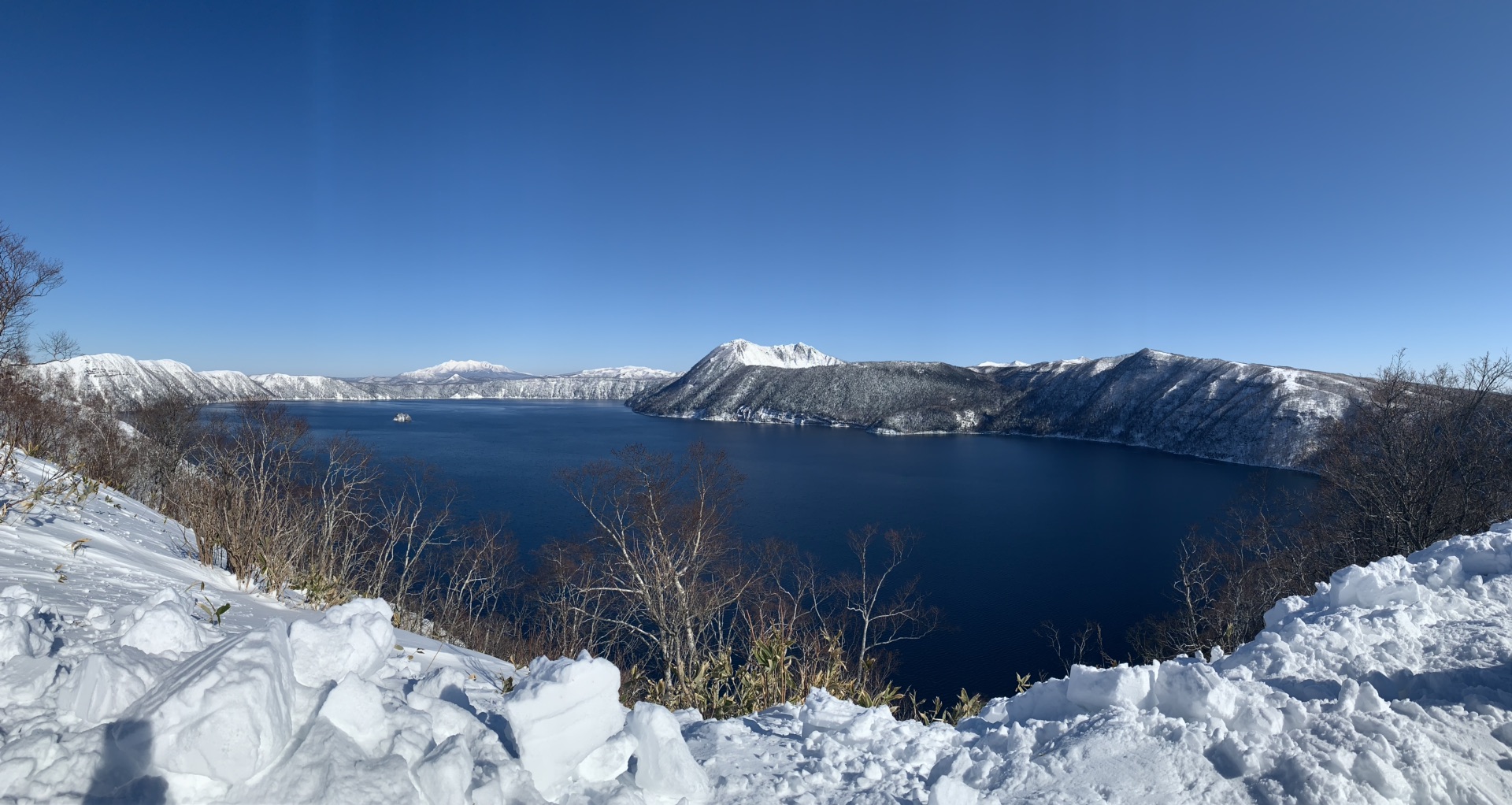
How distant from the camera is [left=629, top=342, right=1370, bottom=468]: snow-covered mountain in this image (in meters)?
66.1

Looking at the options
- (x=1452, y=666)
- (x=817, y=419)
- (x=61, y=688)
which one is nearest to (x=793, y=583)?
(x=1452, y=666)

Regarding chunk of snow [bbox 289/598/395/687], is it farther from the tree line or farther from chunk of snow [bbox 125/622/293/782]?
the tree line

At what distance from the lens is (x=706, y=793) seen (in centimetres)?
259

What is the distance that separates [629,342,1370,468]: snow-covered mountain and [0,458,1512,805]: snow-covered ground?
70101 millimetres

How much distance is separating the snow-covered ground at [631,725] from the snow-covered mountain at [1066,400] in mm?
70101

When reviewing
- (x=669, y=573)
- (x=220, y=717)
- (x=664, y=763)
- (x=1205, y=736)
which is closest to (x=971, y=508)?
(x=669, y=573)

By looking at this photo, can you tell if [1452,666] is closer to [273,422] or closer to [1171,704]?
[1171,704]

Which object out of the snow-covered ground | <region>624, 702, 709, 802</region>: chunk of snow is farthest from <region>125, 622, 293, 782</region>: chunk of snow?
<region>624, 702, 709, 802</region>: chunk of snow

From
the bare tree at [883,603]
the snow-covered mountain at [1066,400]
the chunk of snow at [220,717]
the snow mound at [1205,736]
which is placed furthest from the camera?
the snow-covered mountain at [1066,400]

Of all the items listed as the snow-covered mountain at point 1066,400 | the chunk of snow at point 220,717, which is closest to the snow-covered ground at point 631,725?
the chunk of snow at point 220,717

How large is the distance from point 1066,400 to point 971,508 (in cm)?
7129

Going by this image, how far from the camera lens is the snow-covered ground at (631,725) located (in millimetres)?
1784

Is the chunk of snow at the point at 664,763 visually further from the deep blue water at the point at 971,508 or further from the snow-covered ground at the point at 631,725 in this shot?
the deep blue water at the point at 971,508

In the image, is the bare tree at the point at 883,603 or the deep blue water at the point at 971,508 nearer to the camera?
the bare tree at the point at 883,603
